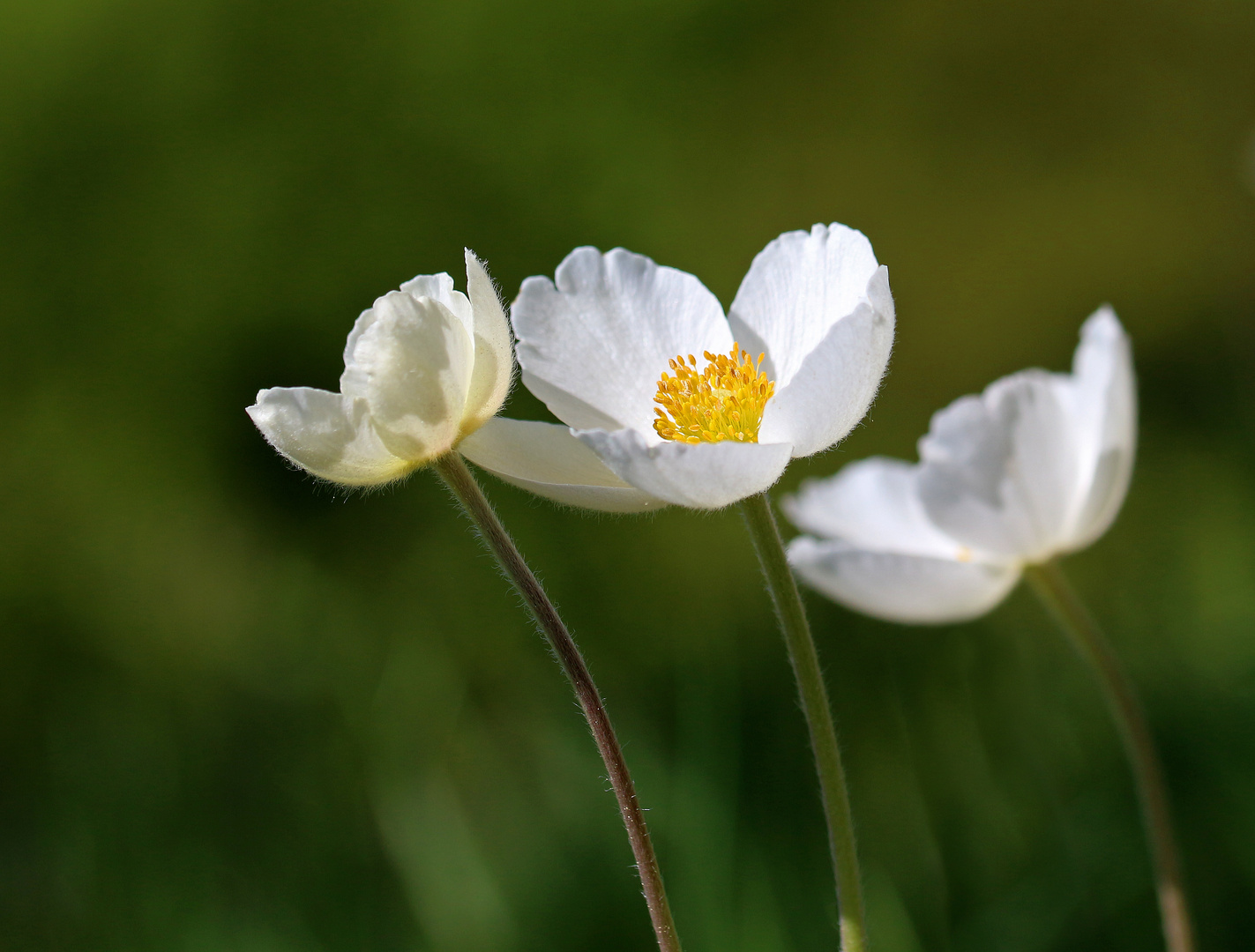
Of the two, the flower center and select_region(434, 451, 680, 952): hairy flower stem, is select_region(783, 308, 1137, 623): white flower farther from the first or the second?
select_region(434, 451, 680, 952): hairy flower stem

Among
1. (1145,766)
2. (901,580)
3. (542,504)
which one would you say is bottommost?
(1145,766)

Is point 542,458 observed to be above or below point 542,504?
below

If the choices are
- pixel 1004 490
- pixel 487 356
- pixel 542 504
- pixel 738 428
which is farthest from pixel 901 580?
pixel 542 504

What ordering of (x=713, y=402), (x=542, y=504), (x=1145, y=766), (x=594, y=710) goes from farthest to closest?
(x=542, y=504) → (x=1145, y=766) → (x=713, y=402) → (x=594, y=710)

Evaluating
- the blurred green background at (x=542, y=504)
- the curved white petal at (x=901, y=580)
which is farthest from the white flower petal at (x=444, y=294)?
the blurred green background at (x=542, y=504)

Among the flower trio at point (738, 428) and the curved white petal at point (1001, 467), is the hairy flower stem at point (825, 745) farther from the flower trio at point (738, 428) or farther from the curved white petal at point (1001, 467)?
the curved white petal at point (1001, 467)

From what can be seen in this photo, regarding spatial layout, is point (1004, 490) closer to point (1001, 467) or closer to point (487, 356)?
point (1001, 467)
